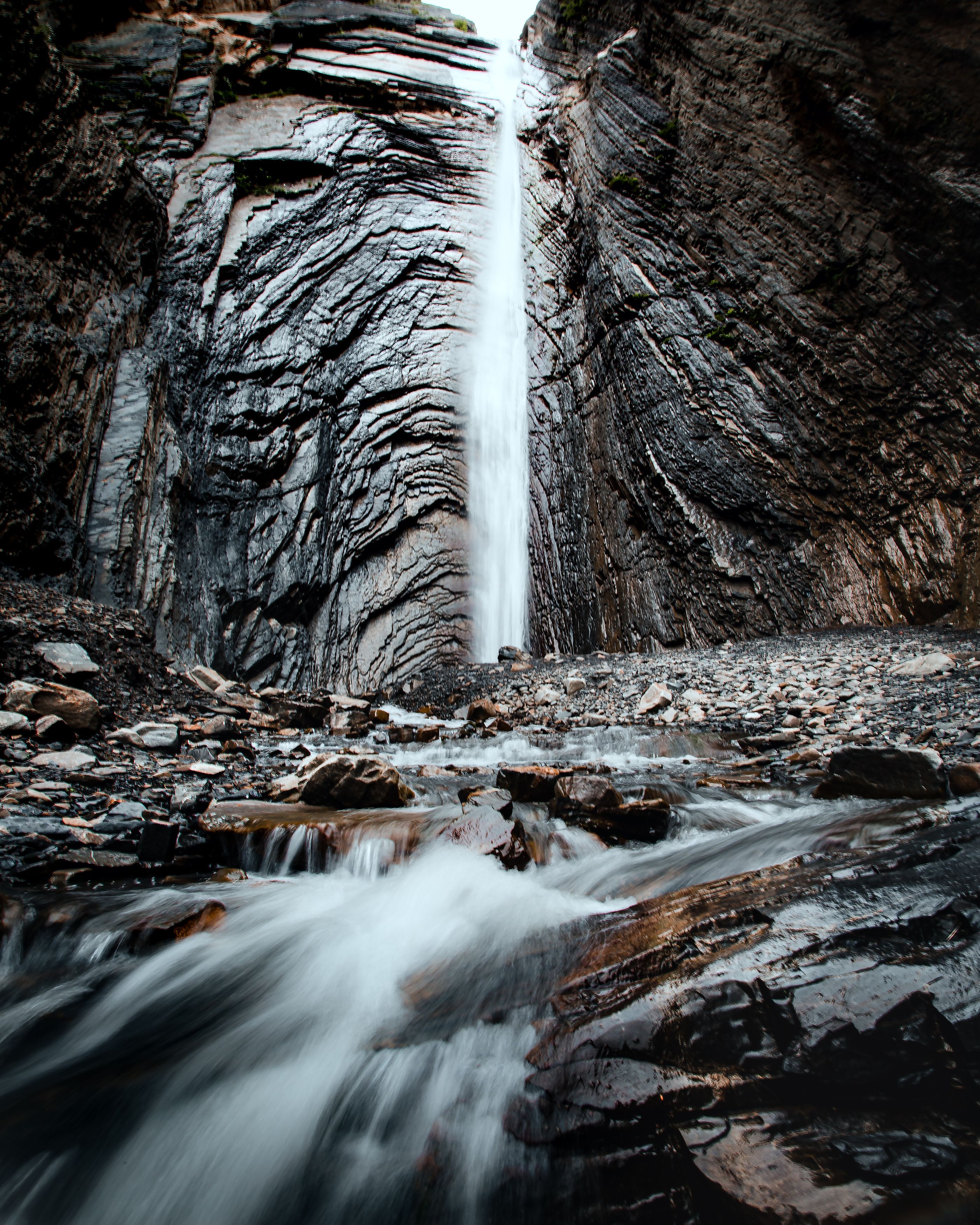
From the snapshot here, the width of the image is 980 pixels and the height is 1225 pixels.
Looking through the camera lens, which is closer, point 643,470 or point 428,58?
point 643,470

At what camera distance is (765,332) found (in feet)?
28.4

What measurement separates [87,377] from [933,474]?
11.4 metres

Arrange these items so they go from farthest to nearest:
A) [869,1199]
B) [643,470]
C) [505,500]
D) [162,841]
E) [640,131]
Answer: [505,500] → [640,131] → [643,470] → [162,841] → [869,1199]

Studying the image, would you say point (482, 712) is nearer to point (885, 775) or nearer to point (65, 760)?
point (65, 760)

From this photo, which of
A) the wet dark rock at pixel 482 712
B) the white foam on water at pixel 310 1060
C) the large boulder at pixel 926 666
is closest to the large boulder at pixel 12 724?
the white foam on water at pixel 310 1060

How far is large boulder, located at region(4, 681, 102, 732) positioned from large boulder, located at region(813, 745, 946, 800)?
4831 millimetres

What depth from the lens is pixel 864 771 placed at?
271 centimetres

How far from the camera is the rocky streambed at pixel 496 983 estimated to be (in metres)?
1.06

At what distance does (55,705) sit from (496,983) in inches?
155

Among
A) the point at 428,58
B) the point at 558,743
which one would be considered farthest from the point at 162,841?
the point at 428,58

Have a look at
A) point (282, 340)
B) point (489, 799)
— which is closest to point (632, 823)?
point (489, 799)

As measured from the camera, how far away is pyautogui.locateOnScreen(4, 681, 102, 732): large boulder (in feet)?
12.9

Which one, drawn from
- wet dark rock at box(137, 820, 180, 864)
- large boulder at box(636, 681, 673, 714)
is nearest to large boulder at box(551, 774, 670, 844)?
wet dark rock at box(137, 820, 180, 864)

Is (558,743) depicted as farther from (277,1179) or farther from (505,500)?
(505,500)
